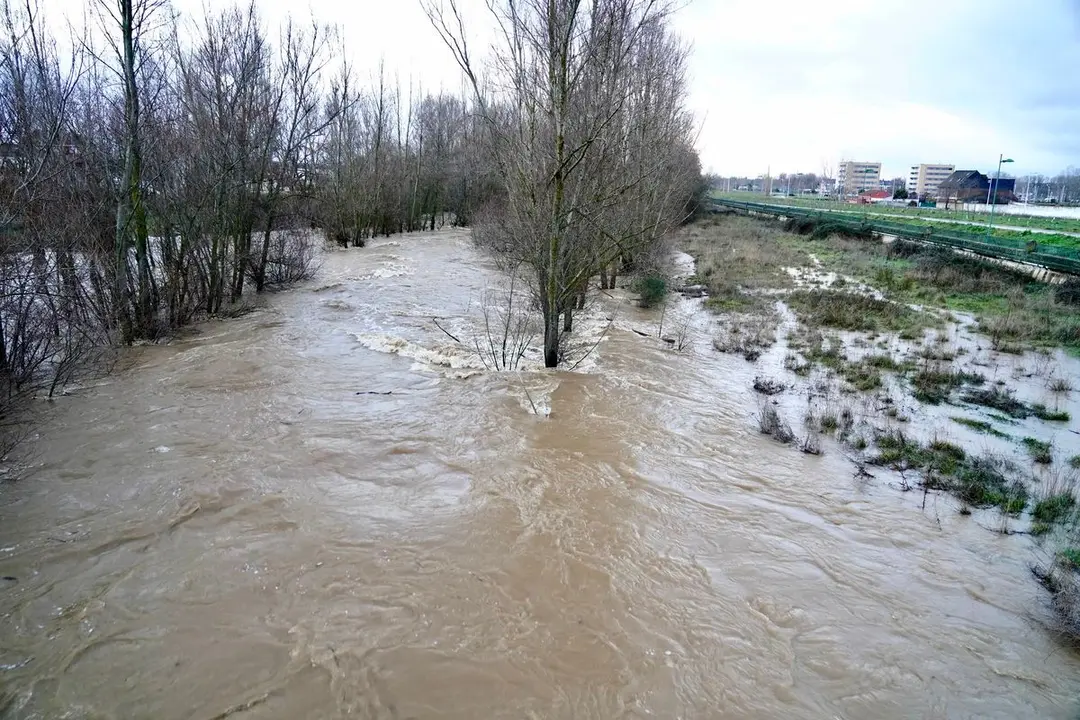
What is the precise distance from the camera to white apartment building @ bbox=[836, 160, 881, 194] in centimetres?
10828

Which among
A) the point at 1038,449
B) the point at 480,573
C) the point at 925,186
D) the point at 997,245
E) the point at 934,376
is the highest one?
the point at 925,186

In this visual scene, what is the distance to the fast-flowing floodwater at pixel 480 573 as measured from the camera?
3699 millimetres

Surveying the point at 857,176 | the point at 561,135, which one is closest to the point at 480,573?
the point at 561,135

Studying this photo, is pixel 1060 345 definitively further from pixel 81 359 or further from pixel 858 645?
pixel 81 359

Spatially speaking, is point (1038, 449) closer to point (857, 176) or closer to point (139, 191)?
point (139, 191)

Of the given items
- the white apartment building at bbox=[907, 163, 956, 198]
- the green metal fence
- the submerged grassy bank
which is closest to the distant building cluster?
the white apartment building at bbox=[907, 163, 956, 198]

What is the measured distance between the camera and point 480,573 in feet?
15.7

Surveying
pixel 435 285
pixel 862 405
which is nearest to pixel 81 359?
pixel 435 285

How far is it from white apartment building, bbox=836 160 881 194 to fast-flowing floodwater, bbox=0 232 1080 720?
106 metres

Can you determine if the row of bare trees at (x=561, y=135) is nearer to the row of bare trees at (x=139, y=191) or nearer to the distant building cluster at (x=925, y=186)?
the row of bare trees at (x=139, y=191)

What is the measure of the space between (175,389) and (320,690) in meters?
6.68

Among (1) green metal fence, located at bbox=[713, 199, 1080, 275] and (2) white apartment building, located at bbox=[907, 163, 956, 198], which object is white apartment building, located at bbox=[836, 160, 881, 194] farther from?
(1) green metal fence, located at bbox=[713, 199, 1080, 275]

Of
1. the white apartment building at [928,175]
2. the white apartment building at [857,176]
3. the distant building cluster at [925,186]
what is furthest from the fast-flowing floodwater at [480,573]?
the white apartment building at [928,175]

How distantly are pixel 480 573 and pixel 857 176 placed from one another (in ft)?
481
